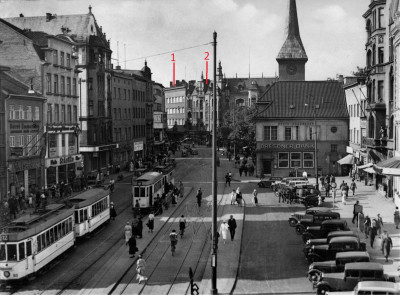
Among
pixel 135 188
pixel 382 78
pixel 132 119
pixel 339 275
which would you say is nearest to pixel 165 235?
pixel 135 188

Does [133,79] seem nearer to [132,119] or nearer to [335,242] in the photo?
[132,119]

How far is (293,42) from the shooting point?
3012 inches

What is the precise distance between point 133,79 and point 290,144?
96.8 feet

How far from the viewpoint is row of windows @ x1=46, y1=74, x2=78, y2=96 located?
169ft

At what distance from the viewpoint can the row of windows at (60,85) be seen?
169ft

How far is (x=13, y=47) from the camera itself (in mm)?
49875

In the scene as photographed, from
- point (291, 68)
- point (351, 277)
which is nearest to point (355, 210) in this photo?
point (351, 277)

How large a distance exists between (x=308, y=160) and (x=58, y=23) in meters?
34.0

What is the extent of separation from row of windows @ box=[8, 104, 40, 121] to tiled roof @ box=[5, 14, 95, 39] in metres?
18.4

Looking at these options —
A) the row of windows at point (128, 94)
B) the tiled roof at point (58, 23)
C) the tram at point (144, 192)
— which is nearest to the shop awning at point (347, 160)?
the tram at point (144, 192)

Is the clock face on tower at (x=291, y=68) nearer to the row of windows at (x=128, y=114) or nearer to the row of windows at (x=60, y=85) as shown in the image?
the row of windows at (x=128, y=114)

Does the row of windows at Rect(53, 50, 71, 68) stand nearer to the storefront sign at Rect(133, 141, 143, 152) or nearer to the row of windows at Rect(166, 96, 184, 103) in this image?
the storefront sign at Rect(133, 141, 143, 152)

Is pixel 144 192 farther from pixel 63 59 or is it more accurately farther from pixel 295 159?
pixel 295 159

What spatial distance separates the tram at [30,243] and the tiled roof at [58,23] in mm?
41227
